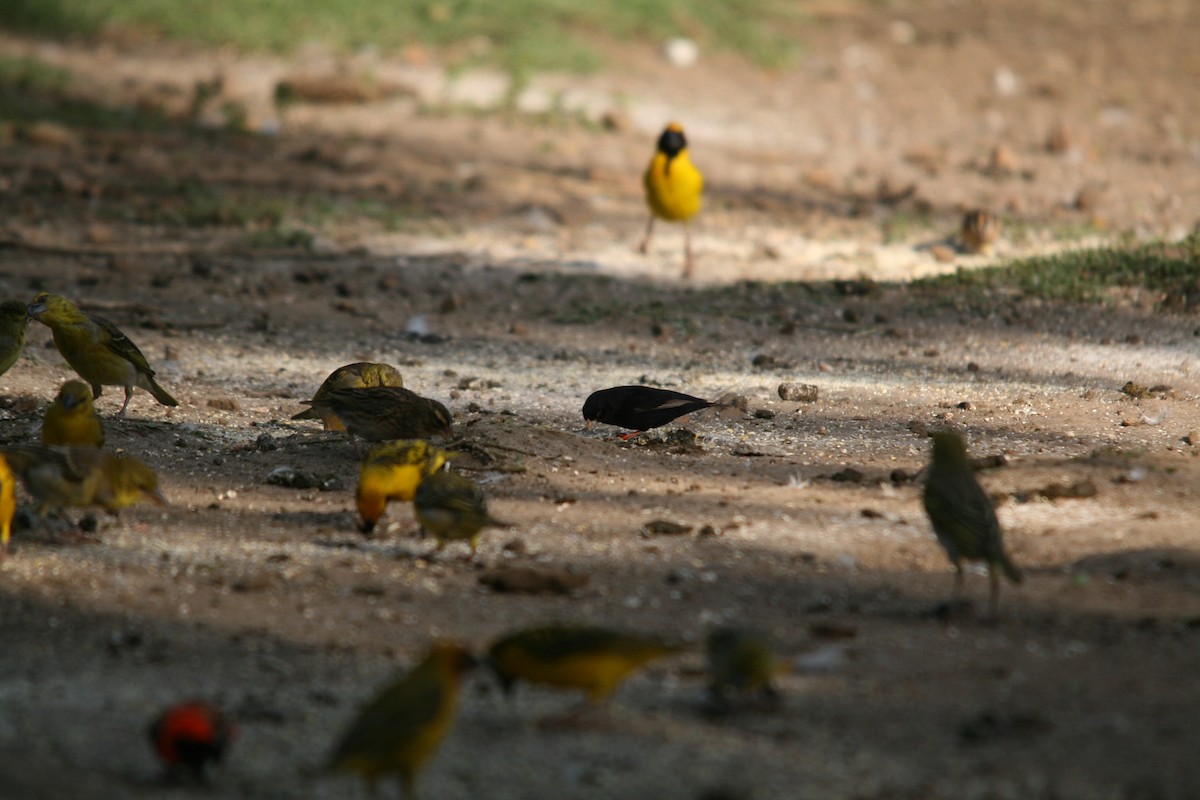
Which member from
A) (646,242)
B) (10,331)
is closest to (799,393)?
(10,331)

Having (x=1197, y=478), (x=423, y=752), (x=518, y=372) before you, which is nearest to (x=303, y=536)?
(x=423, y=752)

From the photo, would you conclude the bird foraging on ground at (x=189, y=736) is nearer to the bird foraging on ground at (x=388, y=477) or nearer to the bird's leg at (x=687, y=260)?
the bird foraging on ground at (x=388, y=477)

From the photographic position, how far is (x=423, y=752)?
3586mm

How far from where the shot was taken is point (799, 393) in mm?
8141

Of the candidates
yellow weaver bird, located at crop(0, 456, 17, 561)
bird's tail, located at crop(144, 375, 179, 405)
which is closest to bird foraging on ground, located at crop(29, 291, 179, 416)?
bird's tail, located at crop(144, 375, 179, 405)

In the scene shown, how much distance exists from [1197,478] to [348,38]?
47.6 ft

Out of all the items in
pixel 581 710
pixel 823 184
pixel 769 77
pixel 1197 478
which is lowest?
pixel 581 710

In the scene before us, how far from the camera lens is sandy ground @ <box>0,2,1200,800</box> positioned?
4031 mm

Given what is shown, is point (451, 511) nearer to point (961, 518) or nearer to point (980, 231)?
point (961, 518)

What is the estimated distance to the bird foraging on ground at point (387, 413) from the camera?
6.73 meters

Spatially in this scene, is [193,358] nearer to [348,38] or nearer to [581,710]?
[581,710]

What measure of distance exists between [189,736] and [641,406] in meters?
3.78

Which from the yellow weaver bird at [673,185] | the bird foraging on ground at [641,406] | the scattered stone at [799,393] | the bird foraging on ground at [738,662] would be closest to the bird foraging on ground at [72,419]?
the bird foraging on ground at [641,406]

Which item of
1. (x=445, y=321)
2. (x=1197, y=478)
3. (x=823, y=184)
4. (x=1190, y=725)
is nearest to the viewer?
(x=1190, y=725)
